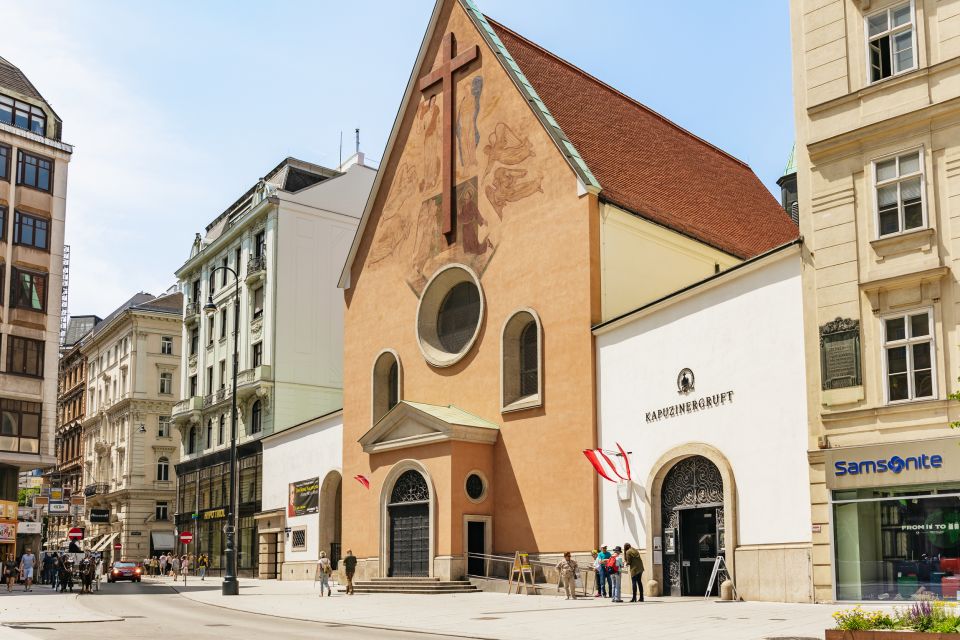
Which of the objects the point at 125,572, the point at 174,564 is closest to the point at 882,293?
the point at 125,572

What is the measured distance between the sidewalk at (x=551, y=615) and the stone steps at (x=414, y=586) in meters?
0.93

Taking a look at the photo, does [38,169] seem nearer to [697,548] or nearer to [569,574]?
[569,574]

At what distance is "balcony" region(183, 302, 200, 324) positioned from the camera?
220 ft

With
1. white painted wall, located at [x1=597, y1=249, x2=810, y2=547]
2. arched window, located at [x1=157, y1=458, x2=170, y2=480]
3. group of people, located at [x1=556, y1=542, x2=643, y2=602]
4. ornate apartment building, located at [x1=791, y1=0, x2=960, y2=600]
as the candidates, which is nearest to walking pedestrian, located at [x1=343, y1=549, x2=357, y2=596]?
group of people, located at [x1=556, y1=542, x2=643, y2=602]

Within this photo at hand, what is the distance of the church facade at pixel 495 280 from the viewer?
3195 cm

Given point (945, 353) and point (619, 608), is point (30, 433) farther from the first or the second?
point (945, 353)

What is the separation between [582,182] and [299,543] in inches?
864

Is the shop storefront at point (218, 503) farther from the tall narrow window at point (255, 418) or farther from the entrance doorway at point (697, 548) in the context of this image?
the entrance doorway at point (697, 548)

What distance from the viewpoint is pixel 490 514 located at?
1320 inches

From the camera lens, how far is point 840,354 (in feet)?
74.5

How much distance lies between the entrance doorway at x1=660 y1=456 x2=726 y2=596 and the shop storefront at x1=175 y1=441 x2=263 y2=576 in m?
30.3

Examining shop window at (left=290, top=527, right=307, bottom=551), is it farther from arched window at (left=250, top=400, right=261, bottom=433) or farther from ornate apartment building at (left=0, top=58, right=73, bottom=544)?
ornate apartment building at (left=0, top=58, right=73, bottom=544)

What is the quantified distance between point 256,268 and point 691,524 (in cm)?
3657

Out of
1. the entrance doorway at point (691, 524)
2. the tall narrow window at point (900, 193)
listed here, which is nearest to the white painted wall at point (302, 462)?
the entrance doorway at point (691, 524)
